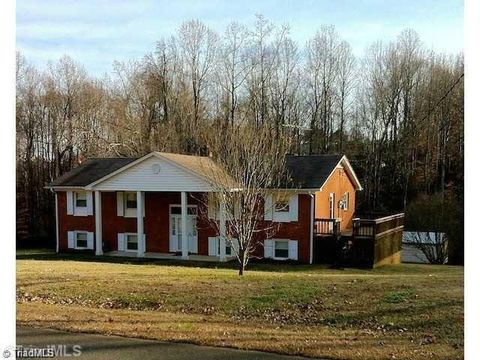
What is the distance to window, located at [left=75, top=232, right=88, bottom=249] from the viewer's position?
23.8 m

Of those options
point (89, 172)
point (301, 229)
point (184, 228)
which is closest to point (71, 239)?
point (89, 172)

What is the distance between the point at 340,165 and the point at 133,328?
1699 centimetres

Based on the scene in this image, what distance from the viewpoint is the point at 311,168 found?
815 inches

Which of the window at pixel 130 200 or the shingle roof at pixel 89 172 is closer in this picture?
the window at pixel 130 200

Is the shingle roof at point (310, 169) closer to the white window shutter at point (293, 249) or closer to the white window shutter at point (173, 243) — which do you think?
the white window shutter at point (293, 249)

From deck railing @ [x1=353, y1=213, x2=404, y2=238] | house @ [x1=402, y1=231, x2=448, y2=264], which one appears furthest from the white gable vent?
house @ [x1=402, y1=231, x2=448, y2=264]

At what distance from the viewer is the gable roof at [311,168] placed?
776 inches

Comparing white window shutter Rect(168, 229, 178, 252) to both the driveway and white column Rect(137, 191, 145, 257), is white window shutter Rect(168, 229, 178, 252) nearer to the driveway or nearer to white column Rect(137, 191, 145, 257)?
white column Rect(137, 191, 145, 257)

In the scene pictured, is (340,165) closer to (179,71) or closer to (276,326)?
(179,71)

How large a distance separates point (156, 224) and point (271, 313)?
Answer: 15856 mm

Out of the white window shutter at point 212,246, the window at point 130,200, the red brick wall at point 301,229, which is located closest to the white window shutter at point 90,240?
the window at point 130,200

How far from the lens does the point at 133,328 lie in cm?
607

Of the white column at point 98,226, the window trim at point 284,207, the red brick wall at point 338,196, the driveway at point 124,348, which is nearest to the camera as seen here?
the driveway at point 124,348

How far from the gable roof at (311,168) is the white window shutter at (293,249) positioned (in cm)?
224
